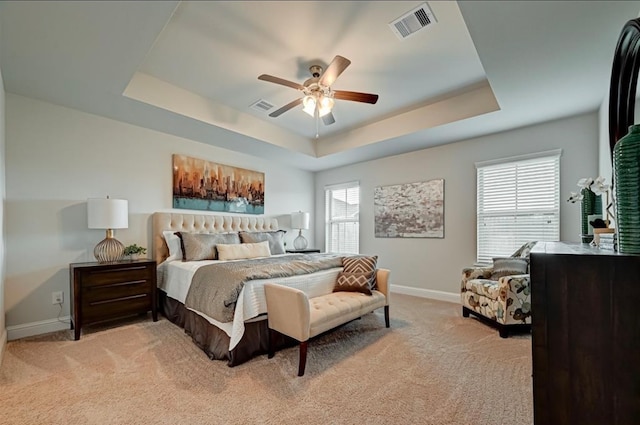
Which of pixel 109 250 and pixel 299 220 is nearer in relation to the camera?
pixel 109 250

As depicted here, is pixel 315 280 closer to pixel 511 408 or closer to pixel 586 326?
pixel 511 408

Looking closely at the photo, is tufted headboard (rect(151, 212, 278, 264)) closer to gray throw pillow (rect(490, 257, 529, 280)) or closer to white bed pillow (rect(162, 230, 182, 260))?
white bed pillow (rect(162, 230, 182, 260))

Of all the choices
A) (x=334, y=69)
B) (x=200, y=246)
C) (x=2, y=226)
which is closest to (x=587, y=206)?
(x=334, y=69)

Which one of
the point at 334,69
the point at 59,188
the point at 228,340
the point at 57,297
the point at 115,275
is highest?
the point at 334,69

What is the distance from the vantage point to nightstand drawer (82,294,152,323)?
3006 millimetres

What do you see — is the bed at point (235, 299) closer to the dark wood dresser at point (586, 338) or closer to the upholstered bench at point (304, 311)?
the upholstered bench at point (304, 311)

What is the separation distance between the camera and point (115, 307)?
318 cm

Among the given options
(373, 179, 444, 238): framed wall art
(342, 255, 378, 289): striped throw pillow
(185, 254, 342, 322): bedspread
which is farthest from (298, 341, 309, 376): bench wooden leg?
(373, 179, 444, 238): framed wall art

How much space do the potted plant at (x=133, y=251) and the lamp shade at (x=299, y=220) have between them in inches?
105

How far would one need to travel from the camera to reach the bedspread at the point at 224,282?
7.83 feet

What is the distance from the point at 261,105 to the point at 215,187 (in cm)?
163

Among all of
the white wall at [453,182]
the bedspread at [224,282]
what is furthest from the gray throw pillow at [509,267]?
the bedspread at [224,282]

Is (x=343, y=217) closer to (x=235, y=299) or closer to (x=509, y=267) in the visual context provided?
(x=509, y=267)

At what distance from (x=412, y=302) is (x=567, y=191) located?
257 centimetres
